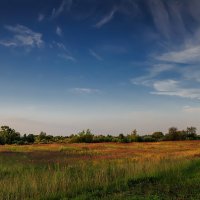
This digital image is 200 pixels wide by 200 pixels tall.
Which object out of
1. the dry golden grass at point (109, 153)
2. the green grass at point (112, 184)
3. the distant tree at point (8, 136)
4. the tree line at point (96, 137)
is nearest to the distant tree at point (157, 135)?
the tree line at point (96, 137)

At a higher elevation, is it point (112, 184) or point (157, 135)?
point (157, 135)

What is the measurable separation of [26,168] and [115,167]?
14.6ft

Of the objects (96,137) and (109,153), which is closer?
(109,153)

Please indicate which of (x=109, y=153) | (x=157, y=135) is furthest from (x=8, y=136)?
(x=109, y=153)

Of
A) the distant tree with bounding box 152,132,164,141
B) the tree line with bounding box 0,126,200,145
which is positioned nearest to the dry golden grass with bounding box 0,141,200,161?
the tree line with bounding box 0,126,200,145

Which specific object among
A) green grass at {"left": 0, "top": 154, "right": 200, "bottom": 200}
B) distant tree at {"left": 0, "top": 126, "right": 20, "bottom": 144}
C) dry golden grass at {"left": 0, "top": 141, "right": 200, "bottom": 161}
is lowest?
green grass at {"left": 0, "top": 154, "right": 200, "bottom": 200}

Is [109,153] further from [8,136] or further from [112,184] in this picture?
A: [8,136]

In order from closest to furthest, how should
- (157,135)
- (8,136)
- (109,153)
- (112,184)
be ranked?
(112,184) < (109,153) < (8,136) < (157,135)

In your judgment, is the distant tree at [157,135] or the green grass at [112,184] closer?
the green grass at [112,184]

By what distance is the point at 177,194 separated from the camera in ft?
39.7

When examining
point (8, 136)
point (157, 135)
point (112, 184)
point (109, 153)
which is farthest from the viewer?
point (157, 135)

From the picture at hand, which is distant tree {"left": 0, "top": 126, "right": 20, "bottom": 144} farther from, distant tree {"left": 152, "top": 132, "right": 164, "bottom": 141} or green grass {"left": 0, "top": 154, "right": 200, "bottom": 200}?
green grass {"left": 0, "top": 154, "right": 200, "bottom": 200}

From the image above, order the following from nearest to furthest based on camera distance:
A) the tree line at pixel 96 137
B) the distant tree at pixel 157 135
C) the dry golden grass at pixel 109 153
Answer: the dry golden grass at pixel 109 153, the tree line at pixel 96 137, the distant tree at pixel 157 135

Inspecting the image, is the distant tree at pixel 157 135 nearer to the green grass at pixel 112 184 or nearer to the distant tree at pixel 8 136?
the distant tree at pixel 8 136
